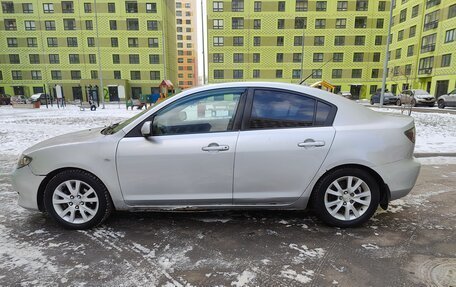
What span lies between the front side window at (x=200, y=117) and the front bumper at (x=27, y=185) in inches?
59.1

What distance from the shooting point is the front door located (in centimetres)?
335

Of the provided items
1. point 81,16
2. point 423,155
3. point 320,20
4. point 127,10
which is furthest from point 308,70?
point 423,155

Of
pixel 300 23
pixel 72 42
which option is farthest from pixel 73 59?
pixel 300 23

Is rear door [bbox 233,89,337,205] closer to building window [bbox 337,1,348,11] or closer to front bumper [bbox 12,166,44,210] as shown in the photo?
front bumper [bbox 12,166,44,210]

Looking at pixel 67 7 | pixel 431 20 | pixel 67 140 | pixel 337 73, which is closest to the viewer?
pixel 67 140

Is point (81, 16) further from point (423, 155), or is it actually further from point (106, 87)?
point (423, 155)

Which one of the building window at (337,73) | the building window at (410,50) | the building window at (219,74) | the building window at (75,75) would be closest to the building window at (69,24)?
the building window at (75,75)

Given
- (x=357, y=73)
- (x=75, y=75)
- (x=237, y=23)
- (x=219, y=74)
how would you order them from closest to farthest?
(x=237, y=23) < (x=219, y=74) < (x=75, y=75) < (x=357, y=73)

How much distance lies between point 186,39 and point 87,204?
12124 centimetres

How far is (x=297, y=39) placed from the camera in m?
49.7

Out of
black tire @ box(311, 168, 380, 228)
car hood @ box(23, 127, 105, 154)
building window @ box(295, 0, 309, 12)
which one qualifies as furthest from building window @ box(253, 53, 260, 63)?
black tire @ box(311, 168, 380, 228)

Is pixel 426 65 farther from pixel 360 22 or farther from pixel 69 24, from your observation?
pixel 69 24

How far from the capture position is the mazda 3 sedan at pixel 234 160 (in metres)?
3.36

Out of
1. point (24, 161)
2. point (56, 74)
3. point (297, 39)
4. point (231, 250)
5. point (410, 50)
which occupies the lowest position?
point (231, 250)
